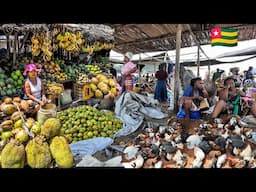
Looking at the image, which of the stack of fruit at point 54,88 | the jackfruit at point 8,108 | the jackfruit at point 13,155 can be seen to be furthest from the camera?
the stack of fruit at point 54,88

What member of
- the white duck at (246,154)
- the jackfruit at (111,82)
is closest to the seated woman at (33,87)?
the jackfruit at (111,82)

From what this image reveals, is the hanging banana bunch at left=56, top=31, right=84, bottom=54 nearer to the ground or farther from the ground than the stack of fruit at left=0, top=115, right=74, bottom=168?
farther from the ground

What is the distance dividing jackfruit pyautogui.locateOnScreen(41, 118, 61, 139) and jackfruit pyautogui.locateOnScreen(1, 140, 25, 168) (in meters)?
0.25

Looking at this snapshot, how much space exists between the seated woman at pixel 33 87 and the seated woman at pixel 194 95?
149 centimetres

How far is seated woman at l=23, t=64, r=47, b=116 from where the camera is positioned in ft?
12.1

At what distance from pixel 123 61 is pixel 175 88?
61 cm

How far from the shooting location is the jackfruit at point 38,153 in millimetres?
3562

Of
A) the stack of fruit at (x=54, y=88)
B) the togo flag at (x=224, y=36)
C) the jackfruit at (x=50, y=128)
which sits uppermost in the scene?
the togo flag at (x=224, y=36)

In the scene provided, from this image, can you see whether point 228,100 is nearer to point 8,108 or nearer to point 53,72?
point 53,72

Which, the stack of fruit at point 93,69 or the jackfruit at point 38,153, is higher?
the stack of fruit at point 93,69

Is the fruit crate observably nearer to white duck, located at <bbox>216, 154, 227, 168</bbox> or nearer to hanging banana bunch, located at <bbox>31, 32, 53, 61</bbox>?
hanging banana bunch, located at <bbox>31, 32, 53, 61</bbox>

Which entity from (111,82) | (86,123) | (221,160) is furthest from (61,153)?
(221,160)

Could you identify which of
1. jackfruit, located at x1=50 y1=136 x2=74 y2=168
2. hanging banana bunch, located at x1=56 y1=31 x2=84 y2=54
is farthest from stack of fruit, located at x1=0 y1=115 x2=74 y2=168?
hanging banana bunch, located at x1=56 y1=31 x2=84 y2=54

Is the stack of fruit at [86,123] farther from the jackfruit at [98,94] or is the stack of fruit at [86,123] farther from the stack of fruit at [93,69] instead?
the stack of fruit at [93,69]
